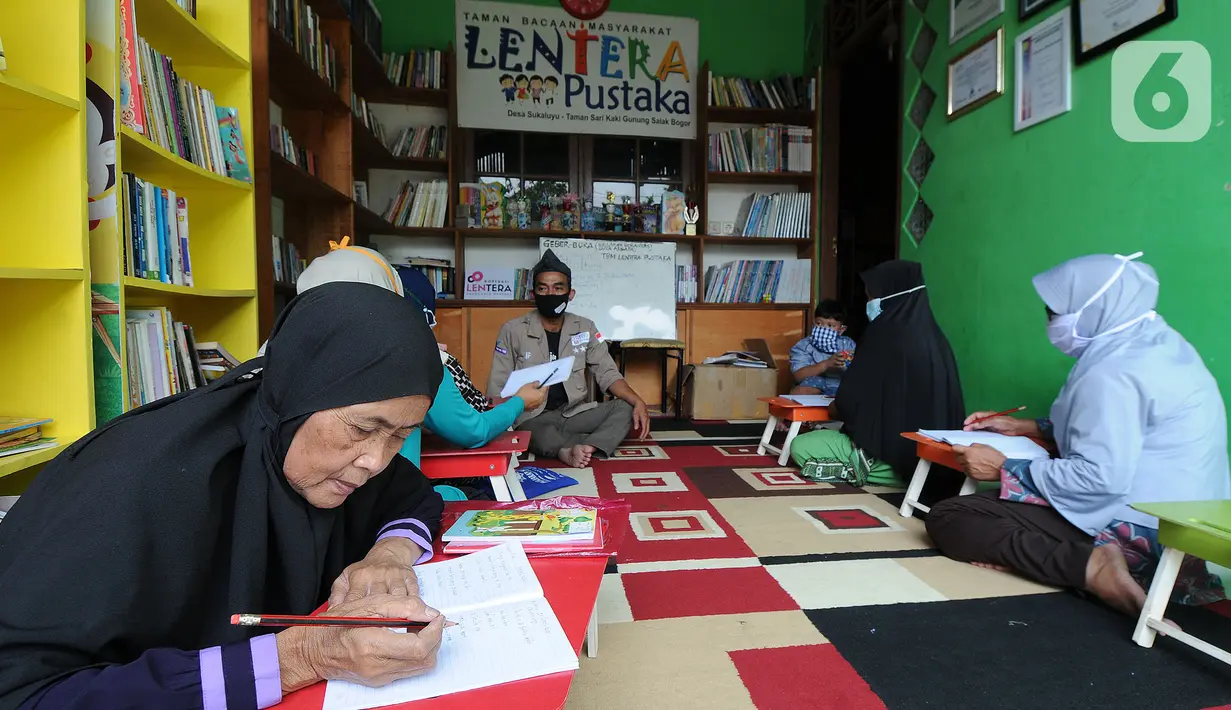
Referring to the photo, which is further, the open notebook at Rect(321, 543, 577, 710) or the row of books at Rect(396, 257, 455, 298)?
the row of books at Rect(396, 257, 455, 298)

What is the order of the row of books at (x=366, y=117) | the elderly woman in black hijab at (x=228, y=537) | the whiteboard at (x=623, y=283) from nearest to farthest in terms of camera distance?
the elderly woman in black hijab at (x=228, y=537)
the row of books at (x=366, y=117)
the whiteboard at (x=623, y=283)

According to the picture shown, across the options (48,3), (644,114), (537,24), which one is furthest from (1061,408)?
(537,24)

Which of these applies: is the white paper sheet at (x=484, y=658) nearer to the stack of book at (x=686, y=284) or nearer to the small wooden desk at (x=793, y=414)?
the small wooden desk at (x=793, y=414)

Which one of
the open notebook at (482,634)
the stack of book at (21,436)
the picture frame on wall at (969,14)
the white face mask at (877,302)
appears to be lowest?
the open notebook at (482,634)

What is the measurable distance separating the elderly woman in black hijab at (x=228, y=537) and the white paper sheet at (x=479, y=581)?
3cm

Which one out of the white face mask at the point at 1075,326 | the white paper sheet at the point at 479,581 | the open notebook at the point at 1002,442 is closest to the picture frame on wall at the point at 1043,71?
the white face mask at the point at 1075,326

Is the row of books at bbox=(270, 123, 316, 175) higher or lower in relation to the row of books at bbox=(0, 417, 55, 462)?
higher

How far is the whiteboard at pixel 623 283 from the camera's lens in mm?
4910

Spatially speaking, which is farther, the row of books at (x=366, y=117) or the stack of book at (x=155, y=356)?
the row of books at (x=366, y=117)

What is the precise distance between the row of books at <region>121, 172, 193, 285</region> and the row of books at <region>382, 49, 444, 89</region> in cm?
324

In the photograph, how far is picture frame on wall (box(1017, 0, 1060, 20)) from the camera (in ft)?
9.38

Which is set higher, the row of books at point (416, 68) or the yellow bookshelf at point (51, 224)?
the row of books at point (416, 68)

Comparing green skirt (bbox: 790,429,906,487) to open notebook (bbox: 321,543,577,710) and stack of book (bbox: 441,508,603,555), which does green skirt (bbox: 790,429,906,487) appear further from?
open notebook (bbox: 321,543,577,710)

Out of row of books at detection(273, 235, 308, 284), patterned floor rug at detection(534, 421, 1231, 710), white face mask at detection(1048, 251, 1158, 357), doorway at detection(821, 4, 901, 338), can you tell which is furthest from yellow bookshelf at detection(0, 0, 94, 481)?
doorway at detection(821, 4, 901, 338)
